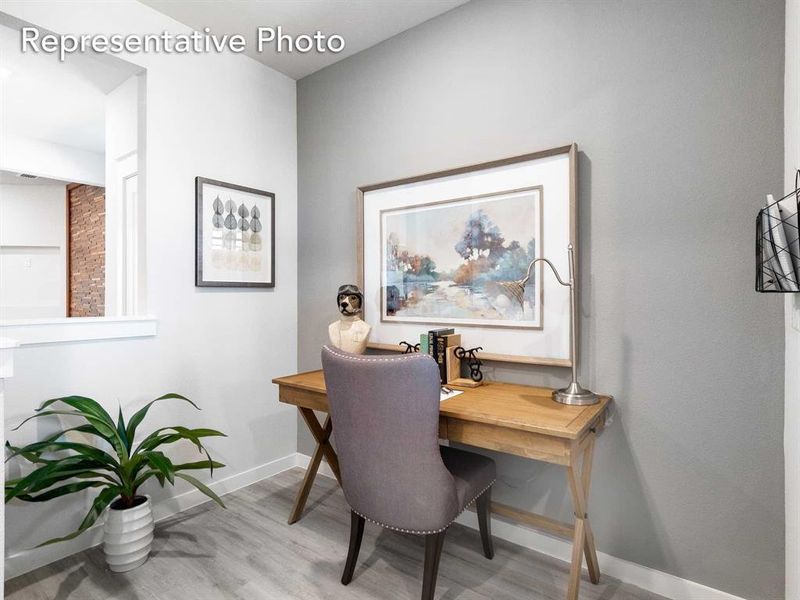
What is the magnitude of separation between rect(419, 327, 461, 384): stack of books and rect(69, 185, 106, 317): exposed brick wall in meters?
4.12

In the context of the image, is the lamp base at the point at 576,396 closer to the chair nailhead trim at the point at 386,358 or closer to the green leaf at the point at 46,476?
the chair nailhead trim at the point at 386,358

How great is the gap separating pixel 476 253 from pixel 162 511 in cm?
217

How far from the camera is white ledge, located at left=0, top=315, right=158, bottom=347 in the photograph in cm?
182

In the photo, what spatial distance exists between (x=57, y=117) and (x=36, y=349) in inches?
108

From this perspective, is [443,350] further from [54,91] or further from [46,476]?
[54,91]

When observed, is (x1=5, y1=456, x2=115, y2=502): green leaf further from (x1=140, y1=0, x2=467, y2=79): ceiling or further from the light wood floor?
(x1=140, y1=0, x2=467, y2=79): ceiling

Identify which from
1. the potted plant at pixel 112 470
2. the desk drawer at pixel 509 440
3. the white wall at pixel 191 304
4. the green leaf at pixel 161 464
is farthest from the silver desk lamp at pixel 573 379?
the white wall at pixel 191 304

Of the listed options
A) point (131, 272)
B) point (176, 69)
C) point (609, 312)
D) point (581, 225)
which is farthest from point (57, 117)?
point (609, 312)

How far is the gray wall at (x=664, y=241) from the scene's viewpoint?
1499mm

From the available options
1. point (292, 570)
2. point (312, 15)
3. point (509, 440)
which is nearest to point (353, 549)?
point (292, 570)

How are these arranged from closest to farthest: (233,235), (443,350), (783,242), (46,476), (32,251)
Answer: (783,242), (46,476), (443,350), (233,235), (32,251)

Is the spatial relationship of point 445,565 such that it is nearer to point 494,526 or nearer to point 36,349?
point 494,526

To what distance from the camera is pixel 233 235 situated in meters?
2.61

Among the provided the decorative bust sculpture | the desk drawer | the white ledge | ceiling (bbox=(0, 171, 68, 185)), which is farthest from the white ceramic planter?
ceiling (bbox=(0, 171, 68, 185))
